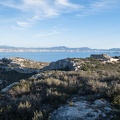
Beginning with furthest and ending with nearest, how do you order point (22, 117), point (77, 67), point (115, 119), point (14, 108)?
point (77, 67), point (14, 108), point (22, 117), point (115, 119)

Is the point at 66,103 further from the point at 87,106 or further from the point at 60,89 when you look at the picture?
the point at 60,89

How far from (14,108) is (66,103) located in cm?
211

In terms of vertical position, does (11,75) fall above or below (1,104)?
below

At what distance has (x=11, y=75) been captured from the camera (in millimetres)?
38938

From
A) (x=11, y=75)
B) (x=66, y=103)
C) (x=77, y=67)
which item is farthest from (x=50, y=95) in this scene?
(x=11, y=75)

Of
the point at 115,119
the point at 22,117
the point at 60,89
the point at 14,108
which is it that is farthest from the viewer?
the point at 60,89

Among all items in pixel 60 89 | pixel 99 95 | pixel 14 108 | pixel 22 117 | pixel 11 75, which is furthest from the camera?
pixel 11 75

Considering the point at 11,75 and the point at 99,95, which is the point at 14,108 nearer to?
the point at 99,95

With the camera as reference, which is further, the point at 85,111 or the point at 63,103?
the point at 63,103

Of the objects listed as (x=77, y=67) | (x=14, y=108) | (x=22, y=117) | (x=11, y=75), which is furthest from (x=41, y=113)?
(x=11, y=75)

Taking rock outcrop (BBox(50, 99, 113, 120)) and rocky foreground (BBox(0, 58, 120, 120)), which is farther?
rocky foreground (BBox(0, 58, 120, 120))

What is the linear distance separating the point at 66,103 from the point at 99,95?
63.1 inches

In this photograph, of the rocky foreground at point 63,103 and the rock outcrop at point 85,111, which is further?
the rocky foreground at point 63,103

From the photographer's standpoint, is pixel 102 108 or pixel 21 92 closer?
pixel 102 108
